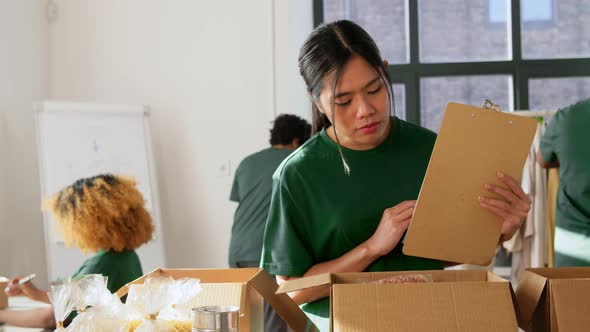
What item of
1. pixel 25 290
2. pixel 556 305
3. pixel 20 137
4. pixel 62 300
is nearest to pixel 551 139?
pixel 556 305

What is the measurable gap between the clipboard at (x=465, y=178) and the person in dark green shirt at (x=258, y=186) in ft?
7.37

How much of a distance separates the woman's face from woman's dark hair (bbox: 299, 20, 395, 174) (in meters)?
0.01

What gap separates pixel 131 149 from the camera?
459 centimetres

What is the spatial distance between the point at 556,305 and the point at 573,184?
1586mm

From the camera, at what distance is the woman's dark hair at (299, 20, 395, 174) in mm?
1472

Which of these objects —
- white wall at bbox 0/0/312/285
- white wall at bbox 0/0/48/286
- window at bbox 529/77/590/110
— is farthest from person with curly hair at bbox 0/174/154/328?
window at bbox 529/77/590/110

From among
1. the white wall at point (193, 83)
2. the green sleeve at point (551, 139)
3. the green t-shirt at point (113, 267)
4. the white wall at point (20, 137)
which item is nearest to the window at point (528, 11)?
the white wall at point (193, 83)

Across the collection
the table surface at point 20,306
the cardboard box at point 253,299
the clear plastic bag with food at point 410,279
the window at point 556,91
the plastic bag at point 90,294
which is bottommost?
the table surface at point 20,306

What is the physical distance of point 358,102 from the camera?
4.83 ft

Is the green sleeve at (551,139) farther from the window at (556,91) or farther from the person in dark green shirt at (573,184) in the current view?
the window at (556,91)

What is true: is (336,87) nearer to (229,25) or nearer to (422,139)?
(422,139)

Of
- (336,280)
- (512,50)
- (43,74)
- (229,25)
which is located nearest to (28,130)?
(43,74)

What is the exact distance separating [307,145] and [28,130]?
11.5ft

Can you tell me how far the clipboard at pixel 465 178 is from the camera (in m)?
1.36
